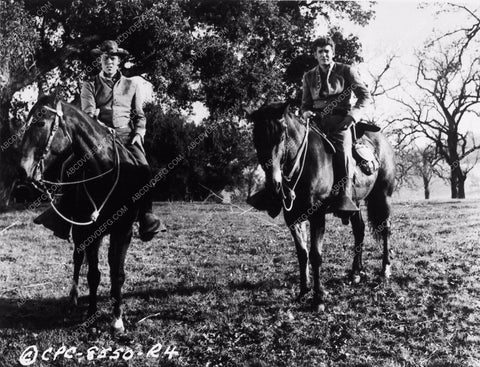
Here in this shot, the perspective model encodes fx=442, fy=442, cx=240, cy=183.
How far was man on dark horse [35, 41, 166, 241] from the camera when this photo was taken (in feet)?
19.3

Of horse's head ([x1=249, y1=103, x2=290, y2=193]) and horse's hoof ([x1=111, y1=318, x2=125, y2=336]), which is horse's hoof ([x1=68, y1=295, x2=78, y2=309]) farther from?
horse's head ([x1=249, y1=103, x2=290, y2=193])

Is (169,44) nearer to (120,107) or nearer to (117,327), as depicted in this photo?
(120,107)

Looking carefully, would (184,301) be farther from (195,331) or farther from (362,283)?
(362,283)

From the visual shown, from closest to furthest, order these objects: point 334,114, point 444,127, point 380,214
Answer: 1. point 334,114
2. point 380,214
3. point 444,127

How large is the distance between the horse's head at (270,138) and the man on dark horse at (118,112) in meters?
1.65

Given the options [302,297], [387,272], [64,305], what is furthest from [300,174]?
[64,305]

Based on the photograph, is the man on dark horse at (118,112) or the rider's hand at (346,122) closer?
the man on dark horse at (118,112)

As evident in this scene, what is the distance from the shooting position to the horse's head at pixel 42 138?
14.3ft

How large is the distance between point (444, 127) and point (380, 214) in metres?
28.4

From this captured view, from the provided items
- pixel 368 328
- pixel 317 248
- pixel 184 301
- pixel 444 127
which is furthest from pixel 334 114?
pixel 444 127

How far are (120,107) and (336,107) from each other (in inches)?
125

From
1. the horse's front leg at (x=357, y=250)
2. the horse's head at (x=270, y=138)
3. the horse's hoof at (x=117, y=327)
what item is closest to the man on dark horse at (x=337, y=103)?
the horse's head at (x=270, y=138)

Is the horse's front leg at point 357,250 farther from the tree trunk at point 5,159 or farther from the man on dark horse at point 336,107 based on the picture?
the tree trunk at point 5,159

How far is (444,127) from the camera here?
33062 mm
